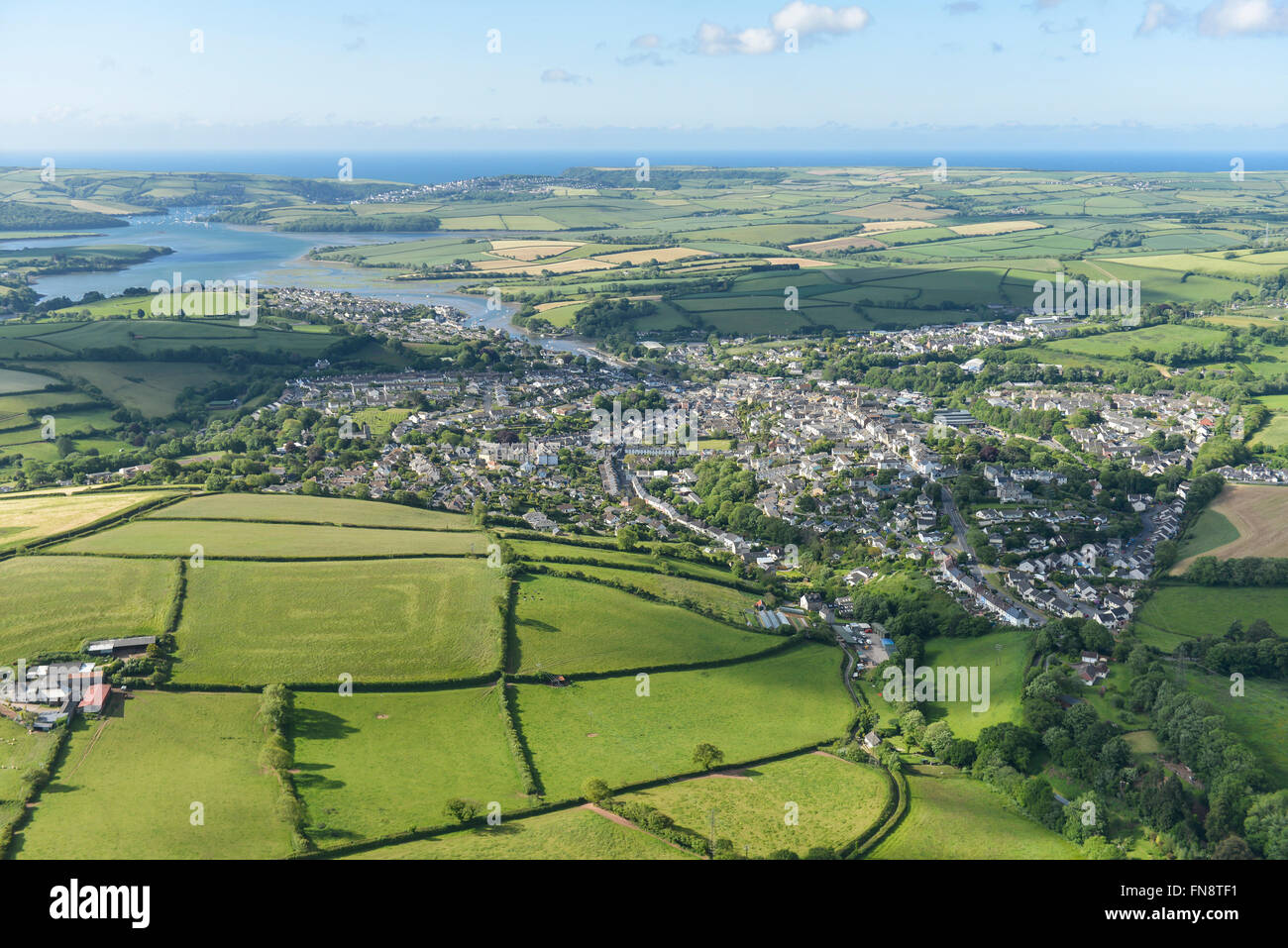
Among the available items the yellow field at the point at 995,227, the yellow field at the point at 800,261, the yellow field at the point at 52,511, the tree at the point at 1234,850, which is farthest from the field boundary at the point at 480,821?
the yellow field at the point at 995,227

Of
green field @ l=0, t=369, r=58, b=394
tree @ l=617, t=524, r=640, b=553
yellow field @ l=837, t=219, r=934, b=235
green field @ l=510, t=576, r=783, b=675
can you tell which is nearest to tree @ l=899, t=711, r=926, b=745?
green field @ l=510, t=576, r=783, b=675

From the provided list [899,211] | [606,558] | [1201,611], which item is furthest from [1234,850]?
[899,211]

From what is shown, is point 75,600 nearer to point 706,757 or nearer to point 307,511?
A: point 307,511

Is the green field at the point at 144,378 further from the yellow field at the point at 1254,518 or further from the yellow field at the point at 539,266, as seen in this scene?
the yellow field at the point at 1254,518

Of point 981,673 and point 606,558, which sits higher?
point 606,558

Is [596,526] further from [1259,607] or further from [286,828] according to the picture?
[1259,607]

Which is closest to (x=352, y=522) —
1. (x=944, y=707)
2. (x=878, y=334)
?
(x=944, y=707)

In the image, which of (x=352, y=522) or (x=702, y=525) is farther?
(x=702, y=525)

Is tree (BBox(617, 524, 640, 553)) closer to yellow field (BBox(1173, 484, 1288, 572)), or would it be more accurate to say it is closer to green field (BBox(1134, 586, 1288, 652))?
green field (BBox(1134, 586, 1288, 652))
